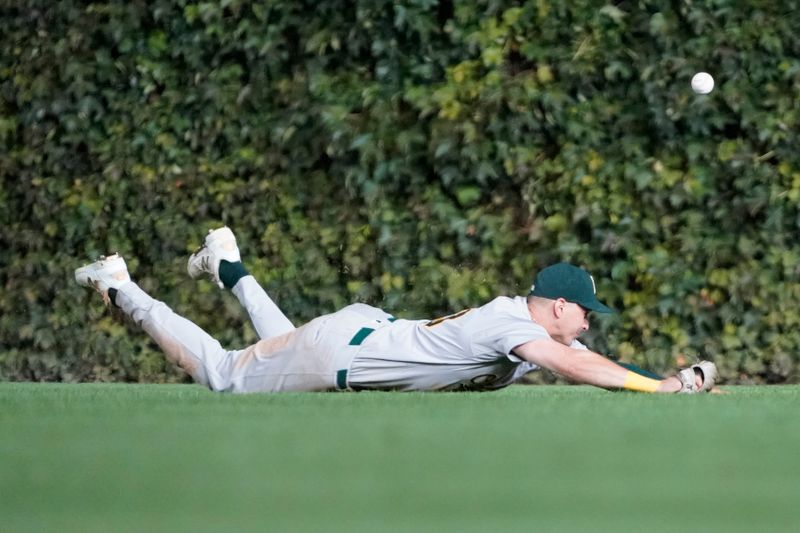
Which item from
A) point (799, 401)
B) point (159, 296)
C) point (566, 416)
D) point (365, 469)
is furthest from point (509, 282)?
point (365, 469)

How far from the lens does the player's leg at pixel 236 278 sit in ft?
26.2

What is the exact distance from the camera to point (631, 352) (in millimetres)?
9109

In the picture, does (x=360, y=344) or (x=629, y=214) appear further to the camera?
(x=629, y=214)

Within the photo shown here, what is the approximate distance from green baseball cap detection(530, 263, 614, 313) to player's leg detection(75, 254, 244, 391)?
1.67 meters

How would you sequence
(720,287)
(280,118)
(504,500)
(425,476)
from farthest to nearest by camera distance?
(280,118) → (720,287) → (425,476) → (504,500)

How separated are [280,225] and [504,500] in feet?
22.1

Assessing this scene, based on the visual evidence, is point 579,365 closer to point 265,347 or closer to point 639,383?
point 639,383

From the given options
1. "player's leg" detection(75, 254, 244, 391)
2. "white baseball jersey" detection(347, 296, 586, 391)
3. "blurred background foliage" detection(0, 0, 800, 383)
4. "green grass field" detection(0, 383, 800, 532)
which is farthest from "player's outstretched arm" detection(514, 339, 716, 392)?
"blurred background foliage" detection(0, 0, 800, 383)

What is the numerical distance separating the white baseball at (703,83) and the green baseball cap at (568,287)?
8.08ft

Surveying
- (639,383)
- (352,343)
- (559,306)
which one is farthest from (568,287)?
(352,343)

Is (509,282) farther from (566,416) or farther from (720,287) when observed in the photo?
(566,416)

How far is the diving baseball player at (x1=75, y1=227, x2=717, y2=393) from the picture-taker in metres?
6.41

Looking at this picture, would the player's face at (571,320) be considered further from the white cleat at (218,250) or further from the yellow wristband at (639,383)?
the white cleat at (218,250)

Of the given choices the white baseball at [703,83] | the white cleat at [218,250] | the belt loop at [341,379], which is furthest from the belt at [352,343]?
the white baseball at [703,83]
